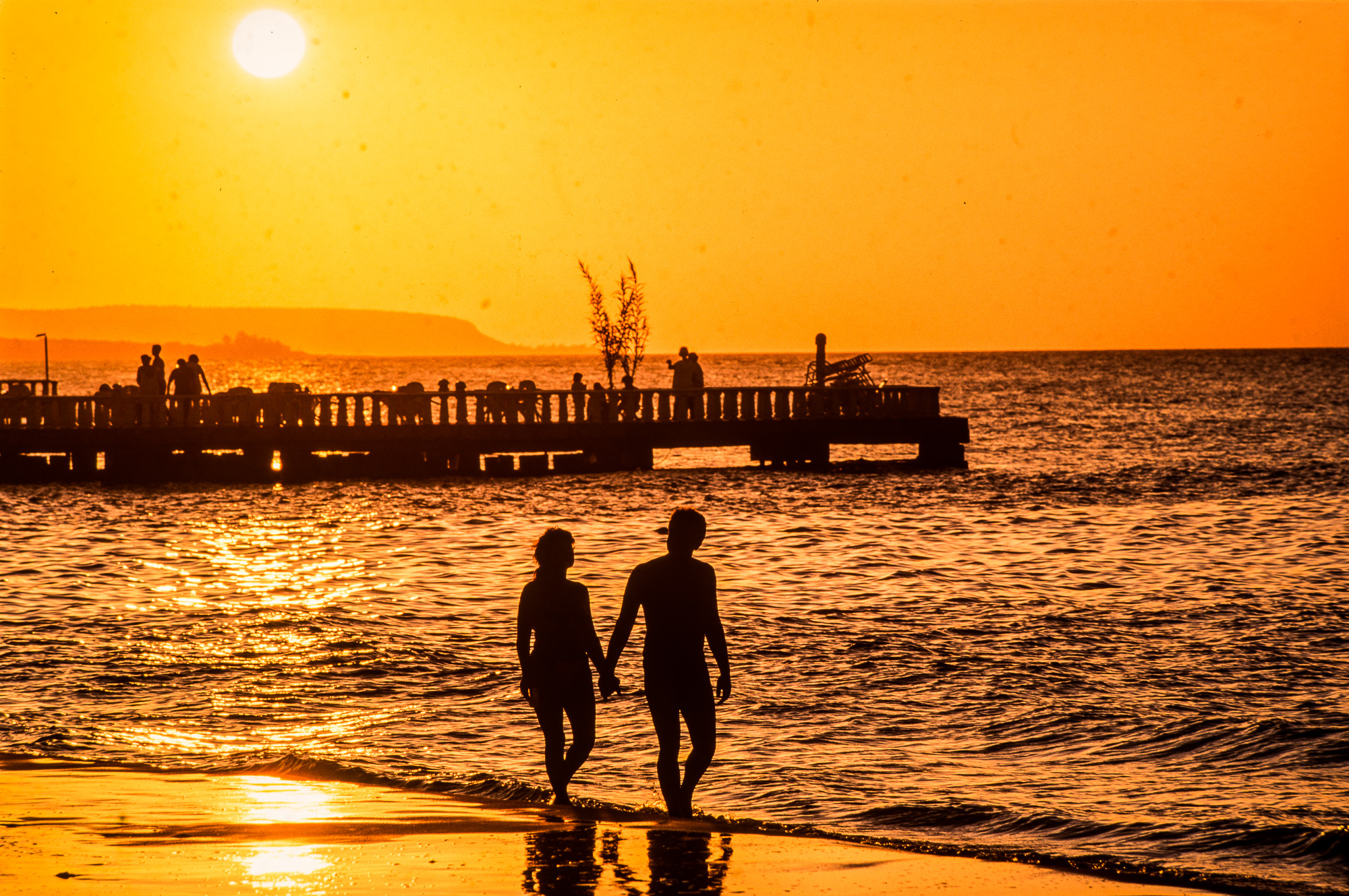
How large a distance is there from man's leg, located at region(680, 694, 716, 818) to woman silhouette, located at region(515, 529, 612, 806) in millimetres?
507

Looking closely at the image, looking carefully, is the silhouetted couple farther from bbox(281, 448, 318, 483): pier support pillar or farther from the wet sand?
the wet sand

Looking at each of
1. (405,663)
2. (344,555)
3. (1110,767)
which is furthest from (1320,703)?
(344,555)

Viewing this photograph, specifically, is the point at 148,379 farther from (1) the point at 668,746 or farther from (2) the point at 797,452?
(1) the point at 668,746

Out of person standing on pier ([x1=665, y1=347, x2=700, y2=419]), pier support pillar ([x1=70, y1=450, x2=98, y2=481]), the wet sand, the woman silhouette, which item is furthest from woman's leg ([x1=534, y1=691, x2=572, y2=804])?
pier support pillar ([x1=70, y1=450, x2=98, y2=481])

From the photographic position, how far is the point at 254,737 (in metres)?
11.3

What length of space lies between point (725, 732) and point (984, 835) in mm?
3300

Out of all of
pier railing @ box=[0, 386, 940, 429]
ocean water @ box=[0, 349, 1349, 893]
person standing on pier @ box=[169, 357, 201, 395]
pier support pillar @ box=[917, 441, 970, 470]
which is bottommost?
ocean water @ box=[0, 349, 1349, 893]

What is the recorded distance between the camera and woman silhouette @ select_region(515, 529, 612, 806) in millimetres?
8258

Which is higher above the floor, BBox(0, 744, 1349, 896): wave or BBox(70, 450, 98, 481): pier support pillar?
BBox(70, 450, 98, 481): pier support pillar

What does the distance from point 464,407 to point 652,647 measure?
1213 inches

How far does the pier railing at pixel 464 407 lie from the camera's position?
119 ft

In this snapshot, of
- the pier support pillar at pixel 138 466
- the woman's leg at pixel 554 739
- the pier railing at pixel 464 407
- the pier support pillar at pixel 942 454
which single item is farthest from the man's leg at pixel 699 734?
the pier support pillar at pixel 942 454

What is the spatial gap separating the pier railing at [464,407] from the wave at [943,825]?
2593cm

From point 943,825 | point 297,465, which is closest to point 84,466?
point 297,465
